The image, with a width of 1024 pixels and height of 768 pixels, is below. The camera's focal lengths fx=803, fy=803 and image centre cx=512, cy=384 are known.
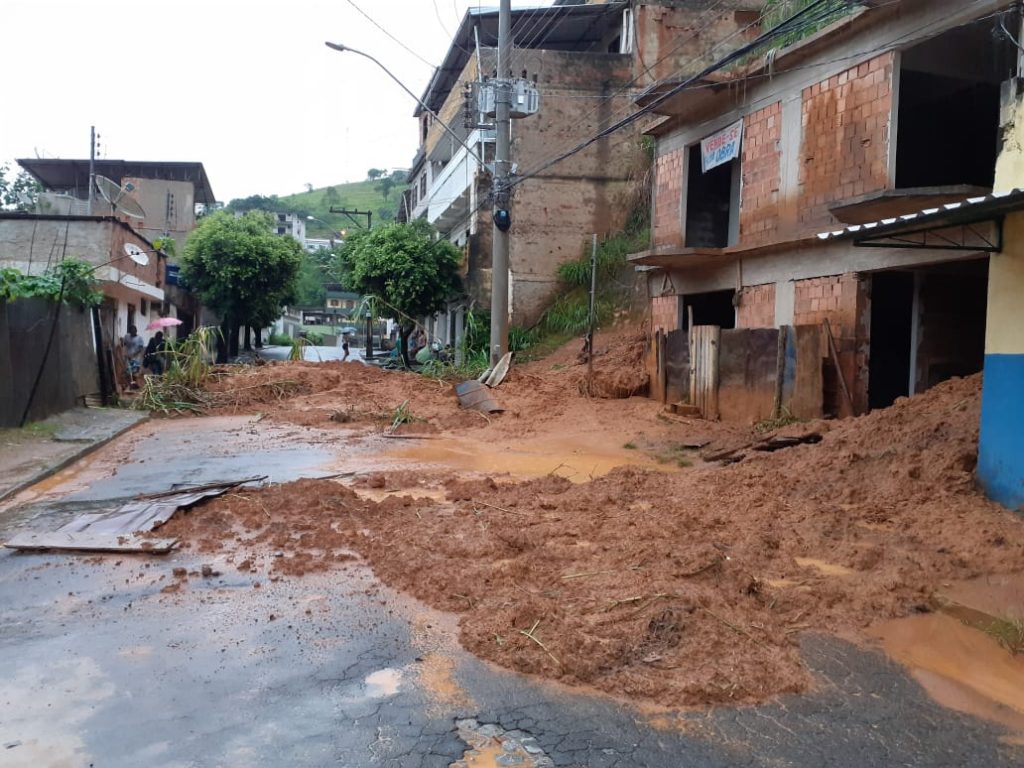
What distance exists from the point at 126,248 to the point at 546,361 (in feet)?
40.3

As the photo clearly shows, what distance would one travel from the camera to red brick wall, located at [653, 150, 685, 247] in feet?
53.1

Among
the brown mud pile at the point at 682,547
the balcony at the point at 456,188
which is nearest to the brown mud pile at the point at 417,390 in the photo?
the brown mud pile at the point at 682,547

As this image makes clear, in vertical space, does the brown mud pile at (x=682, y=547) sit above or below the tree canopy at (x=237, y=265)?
below

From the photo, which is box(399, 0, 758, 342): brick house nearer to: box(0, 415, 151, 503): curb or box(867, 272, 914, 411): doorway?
box(867, 272, 914, 411): doorway

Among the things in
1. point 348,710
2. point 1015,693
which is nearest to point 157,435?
point 348,710

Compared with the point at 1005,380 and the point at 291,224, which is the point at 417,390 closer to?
the point at 1005,380

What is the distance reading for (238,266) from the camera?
31.8 metres

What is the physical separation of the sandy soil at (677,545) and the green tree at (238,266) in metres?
24.8

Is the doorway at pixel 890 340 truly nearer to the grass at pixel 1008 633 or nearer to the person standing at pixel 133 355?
the grass at pixel 1008 633

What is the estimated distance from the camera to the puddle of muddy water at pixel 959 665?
4.05 meters

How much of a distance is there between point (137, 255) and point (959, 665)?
23.6 metres

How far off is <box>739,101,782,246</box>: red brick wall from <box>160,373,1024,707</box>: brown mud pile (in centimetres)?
499

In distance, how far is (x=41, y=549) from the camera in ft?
21.0

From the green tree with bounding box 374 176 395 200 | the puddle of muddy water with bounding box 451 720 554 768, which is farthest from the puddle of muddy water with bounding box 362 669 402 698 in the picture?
the green tree with bounding box 374 176 395 200
